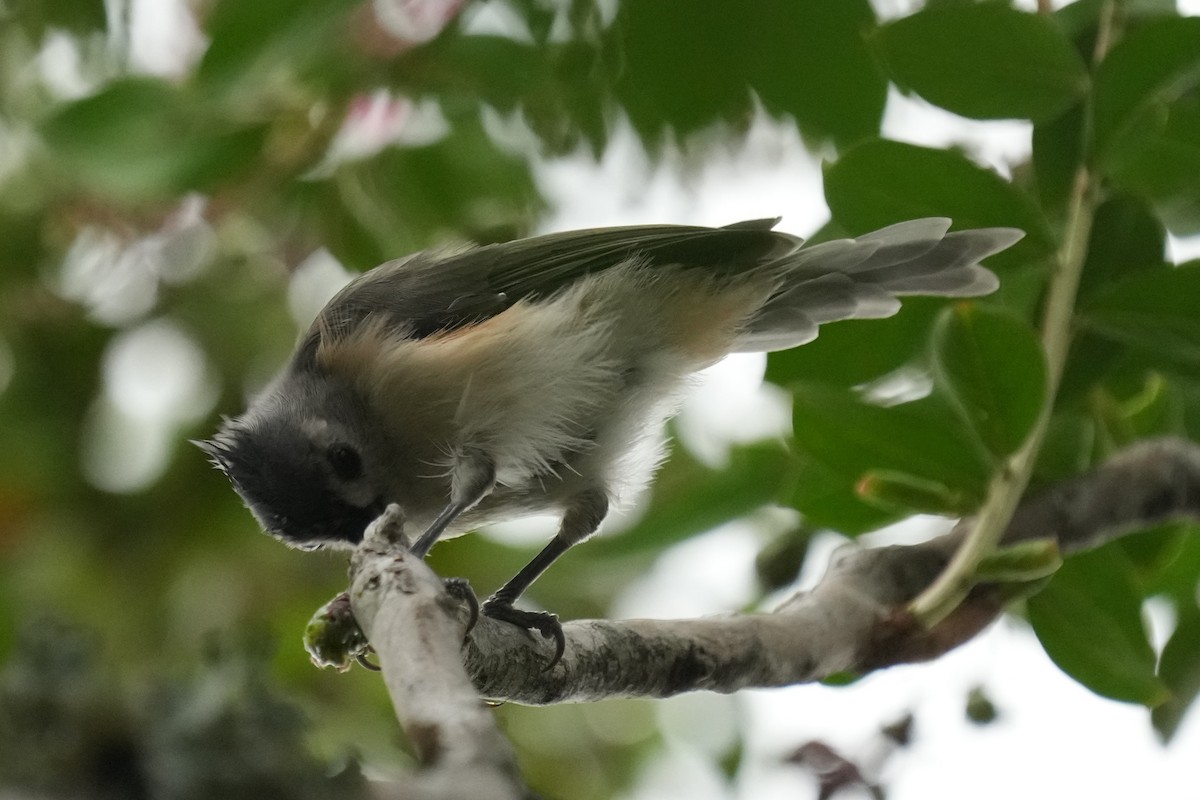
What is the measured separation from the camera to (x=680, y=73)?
4.84ft

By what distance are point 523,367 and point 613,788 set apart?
Result: 4.46 ft

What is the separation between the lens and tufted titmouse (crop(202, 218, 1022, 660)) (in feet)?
6.49

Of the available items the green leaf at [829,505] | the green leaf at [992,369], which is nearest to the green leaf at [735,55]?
the green leaf at [992,369]

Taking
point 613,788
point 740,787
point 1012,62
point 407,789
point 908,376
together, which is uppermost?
point 407,789

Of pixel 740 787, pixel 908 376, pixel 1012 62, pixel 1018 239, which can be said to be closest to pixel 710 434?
pixel 908 376

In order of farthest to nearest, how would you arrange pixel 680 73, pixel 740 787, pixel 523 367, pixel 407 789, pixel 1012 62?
pixel 740 787 < pixel 523 367 < pixel 1012 62 < pixel 680 73 < pixel 407 789

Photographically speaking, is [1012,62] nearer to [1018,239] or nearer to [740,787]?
[1018,239]

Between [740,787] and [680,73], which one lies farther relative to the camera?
[740,787]

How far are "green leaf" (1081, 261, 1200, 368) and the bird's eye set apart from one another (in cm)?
117

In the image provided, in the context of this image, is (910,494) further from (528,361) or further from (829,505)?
(528,361)

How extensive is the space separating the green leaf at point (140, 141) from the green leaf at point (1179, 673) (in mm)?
1675

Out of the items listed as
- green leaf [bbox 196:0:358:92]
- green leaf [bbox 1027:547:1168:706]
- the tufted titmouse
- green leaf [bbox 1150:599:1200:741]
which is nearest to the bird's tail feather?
the tufted titmouse

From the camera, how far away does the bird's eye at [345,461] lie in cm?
201

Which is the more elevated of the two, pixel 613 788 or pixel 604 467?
pixel 604 467
